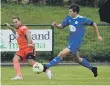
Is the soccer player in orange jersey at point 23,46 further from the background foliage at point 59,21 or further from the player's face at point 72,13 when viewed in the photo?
the background foliage at point 59,21

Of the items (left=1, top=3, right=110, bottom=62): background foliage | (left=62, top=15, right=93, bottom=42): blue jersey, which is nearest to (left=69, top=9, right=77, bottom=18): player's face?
(left=62, top=15, right=93, bottom=42): blue jersey

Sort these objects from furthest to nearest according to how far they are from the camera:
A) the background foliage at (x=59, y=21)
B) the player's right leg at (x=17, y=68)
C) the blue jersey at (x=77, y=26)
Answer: the background foliage at (x=59, y=21)
the blue jersey at (x=77, y=26)
the player's right leg at (x=17, y=68)

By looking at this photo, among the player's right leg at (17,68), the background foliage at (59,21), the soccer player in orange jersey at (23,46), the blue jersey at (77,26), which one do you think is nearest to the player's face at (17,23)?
the soccer player in orange jersey at (23,46)

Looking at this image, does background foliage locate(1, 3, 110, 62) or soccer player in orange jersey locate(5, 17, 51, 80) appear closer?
soccer player in orange jersey locate(5, 17, 51, 80)

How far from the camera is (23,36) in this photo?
48.4ft

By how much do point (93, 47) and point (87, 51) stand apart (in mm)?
278

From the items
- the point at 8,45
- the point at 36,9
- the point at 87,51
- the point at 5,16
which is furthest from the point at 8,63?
the point at 36,9

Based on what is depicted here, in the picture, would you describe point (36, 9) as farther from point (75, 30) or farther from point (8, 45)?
point (75, 30)

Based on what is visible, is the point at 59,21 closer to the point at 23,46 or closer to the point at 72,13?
the point at 23,46

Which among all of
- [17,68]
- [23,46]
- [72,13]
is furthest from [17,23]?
[72,13]

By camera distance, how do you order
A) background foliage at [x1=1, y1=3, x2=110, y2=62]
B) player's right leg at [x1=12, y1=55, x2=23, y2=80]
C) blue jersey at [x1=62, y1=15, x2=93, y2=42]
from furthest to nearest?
background foliage at [x1=1, y1=3, x2=110, y2=62], blue jersey at [x1=62, y1=15, x2=93, y2=42], player's right leg at [x1=12, y1=55, x2=23, y2=80]

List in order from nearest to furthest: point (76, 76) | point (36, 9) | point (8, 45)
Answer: point (76, 76)
point (8, 45)
point (36, 9)

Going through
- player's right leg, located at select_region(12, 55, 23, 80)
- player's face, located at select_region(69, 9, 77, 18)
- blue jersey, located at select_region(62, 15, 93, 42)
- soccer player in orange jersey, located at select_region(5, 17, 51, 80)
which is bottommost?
player's right leg, located at select_region(12, 55, 23, 80)

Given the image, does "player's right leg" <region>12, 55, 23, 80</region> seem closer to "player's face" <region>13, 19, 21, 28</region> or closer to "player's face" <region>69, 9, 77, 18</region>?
"player's face" <region>13, 19, 21, 28</region>
